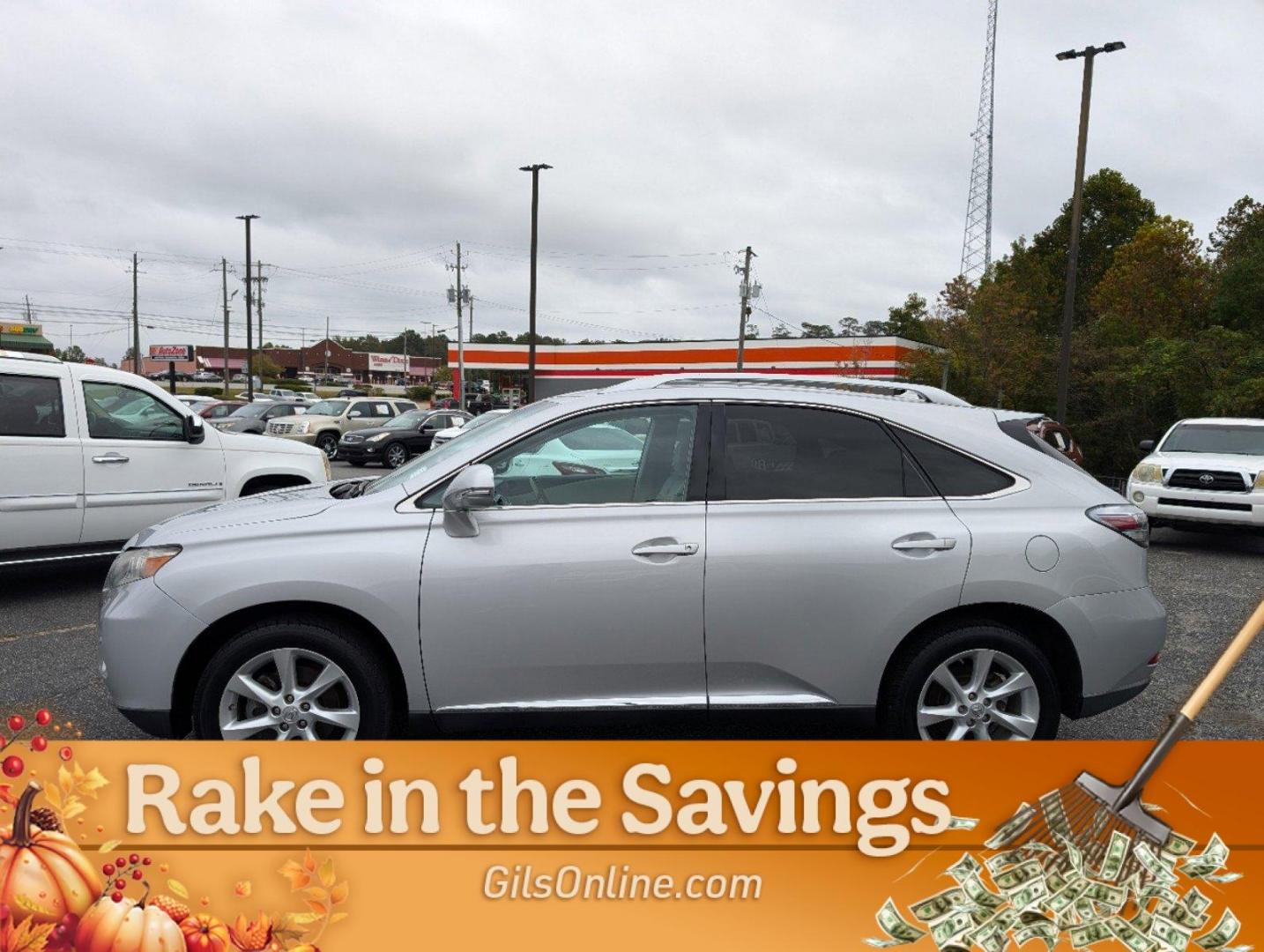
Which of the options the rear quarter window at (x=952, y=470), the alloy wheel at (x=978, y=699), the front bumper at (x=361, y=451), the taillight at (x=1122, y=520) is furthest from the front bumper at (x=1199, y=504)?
the front bumper at (x=361, y=451)

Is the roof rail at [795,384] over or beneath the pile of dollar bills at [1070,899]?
over

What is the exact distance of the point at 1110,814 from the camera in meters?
2.40

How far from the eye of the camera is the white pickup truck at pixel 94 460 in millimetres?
6637

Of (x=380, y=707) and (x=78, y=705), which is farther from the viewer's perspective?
(x=78, y=705)

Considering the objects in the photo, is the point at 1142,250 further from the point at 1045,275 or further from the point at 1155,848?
the point at 1155,848

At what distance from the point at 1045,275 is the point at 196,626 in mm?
48061

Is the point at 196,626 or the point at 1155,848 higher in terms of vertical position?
the point at 196,626

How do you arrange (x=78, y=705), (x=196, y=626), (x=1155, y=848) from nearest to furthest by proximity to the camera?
(x=1155, y=848), (x=196, y=626), (x=78, y=705)

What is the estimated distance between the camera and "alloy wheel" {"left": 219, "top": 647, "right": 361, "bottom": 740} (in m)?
3.41

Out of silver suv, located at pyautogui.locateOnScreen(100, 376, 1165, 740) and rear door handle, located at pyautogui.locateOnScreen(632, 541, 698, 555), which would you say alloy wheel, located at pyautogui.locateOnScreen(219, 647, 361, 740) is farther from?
rear door handle, located at pyautogui.locateOnScreen(632, 541, 698, 555)

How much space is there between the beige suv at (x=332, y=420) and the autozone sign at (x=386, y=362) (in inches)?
3967

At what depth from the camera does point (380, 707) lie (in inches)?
135

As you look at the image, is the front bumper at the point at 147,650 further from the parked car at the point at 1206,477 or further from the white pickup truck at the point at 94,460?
the parked car at the point at 1206,477

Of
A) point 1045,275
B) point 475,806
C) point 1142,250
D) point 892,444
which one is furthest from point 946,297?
point 475,806
